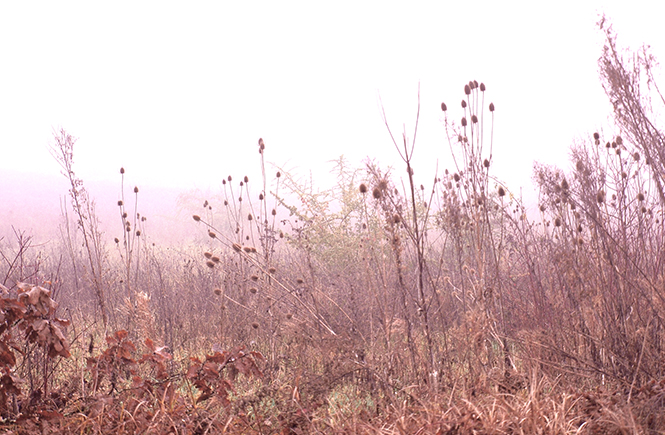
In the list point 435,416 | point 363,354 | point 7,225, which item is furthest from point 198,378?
point 7,225

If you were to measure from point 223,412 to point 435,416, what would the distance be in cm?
111

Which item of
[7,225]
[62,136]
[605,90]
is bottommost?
[605,90]

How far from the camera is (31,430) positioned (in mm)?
2297

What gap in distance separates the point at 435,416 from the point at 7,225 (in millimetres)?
19236

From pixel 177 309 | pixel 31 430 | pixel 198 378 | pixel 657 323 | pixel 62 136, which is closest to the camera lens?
pixel 31 430

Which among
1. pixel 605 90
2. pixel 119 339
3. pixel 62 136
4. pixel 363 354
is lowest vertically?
pixel 363 354

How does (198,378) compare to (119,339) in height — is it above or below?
below

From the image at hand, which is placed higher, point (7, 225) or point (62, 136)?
point (7, 225)

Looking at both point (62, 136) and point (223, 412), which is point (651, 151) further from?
point (62, 136)

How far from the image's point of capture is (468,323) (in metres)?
2.78

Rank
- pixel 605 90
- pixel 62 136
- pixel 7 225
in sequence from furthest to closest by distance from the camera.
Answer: pixel 7 225
pixel 62 136
pixel 605 90

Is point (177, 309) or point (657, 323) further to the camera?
point (177, 309)

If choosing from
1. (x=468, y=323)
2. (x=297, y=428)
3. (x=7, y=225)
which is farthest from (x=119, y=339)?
(x=7, y=225)

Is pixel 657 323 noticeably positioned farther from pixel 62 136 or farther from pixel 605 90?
pixel 62 136
